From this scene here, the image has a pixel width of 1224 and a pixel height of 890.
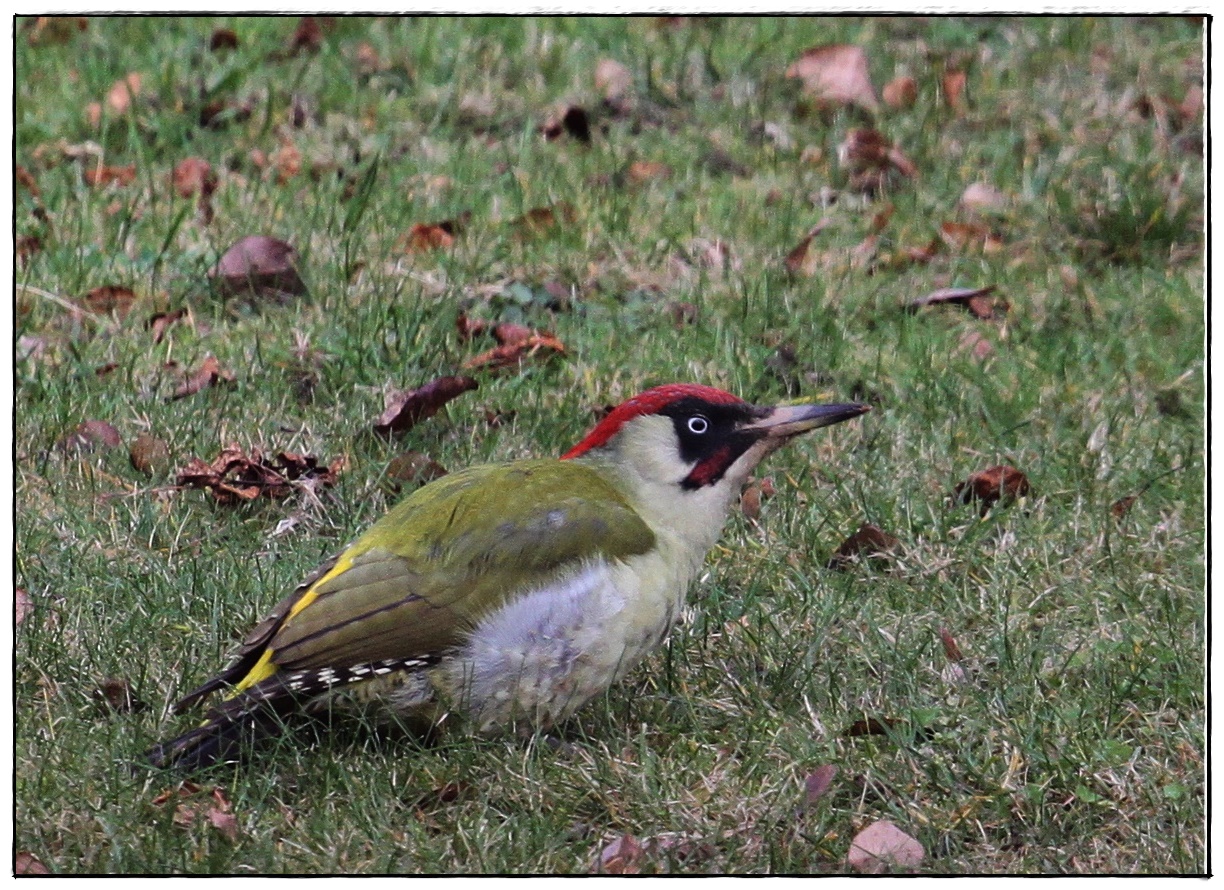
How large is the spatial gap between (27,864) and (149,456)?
1.74 metres

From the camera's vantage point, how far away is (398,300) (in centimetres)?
588

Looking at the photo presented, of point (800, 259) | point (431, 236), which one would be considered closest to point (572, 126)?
point (431, 236)

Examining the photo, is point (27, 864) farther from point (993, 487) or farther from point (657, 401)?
point (993, 487)

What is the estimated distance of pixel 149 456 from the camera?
5.09m

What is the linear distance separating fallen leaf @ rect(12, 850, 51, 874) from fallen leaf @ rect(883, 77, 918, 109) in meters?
4.76

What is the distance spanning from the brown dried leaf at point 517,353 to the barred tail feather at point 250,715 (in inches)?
76.1

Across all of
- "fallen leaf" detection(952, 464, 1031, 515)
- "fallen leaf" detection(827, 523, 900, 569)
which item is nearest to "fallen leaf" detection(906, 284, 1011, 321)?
"fallen leaf" detection(952, 464, 1031, 515)

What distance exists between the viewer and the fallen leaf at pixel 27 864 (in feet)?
11.6

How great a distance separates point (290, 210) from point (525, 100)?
1.23 meters

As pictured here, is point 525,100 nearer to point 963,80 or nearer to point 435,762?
point 963,80

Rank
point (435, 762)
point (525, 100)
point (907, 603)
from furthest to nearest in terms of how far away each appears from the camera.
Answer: point (525, 100), point (907, 603), point (435, 762)

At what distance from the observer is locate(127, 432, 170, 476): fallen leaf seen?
16.6 ft

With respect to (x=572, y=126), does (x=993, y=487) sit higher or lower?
lower

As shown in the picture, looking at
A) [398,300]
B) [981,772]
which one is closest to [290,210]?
[398,300]
